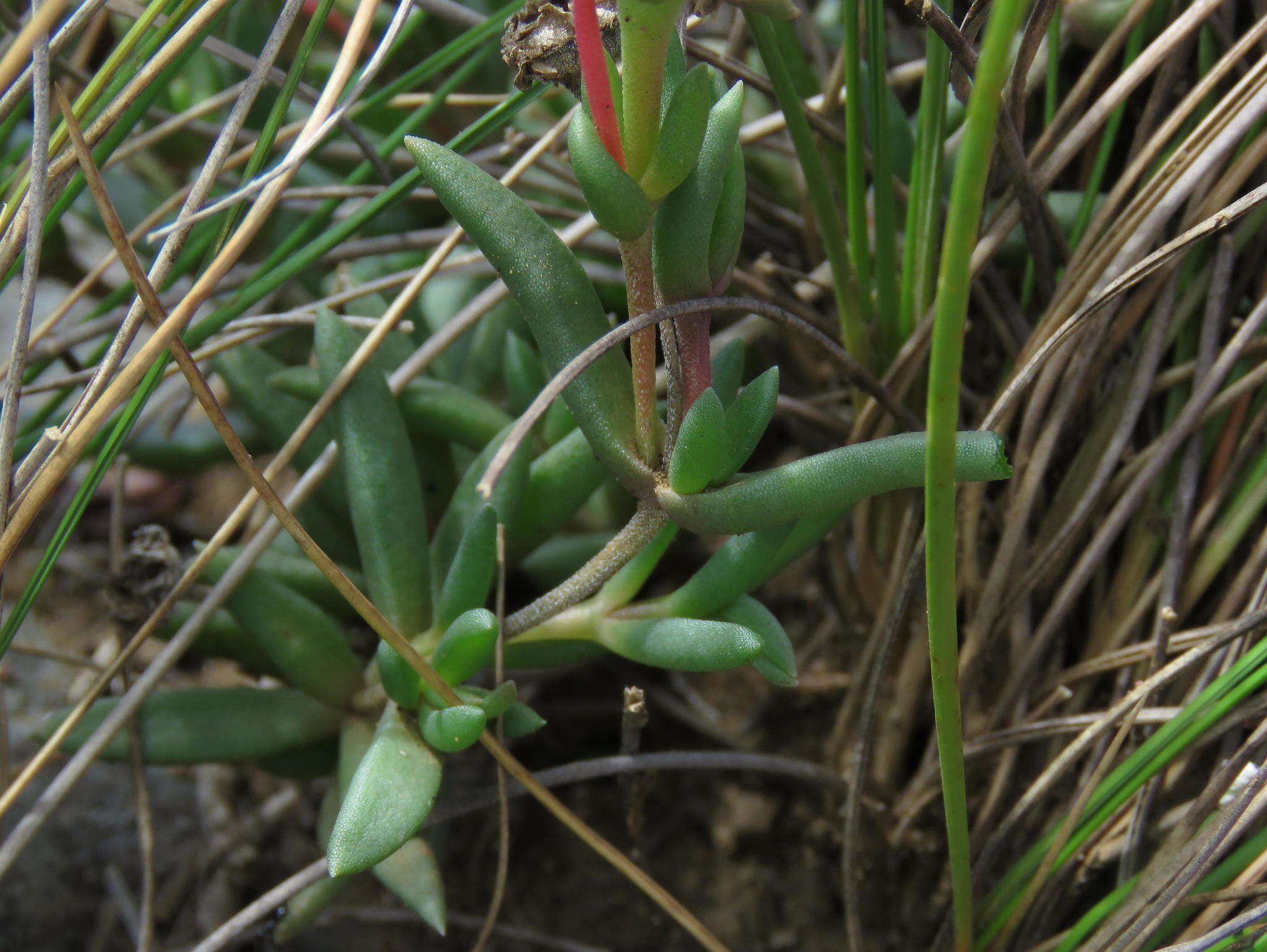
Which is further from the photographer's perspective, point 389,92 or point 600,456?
point 389,92

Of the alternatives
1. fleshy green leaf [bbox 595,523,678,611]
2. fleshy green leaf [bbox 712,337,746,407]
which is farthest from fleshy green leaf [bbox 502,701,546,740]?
fleshy green leaf [bbox 712,337,746,407]

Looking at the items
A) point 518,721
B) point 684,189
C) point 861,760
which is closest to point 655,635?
point 518,721

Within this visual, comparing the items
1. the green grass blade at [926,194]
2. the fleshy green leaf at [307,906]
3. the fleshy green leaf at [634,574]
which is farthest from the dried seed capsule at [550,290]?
the fleshy green leaf at [307,906]

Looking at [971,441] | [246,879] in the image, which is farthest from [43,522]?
[971,441]

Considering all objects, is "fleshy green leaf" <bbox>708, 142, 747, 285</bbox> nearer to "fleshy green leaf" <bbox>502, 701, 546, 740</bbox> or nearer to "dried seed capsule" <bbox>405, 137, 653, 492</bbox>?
"dried seed capsule" <bbox>405, 137, 653, 492</bbox>

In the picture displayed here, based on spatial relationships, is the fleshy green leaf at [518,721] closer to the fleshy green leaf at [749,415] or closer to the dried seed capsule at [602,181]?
the fleshy green leaf at [749,415]

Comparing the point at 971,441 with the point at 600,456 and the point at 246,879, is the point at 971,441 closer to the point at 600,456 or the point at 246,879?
the point at 600,456
